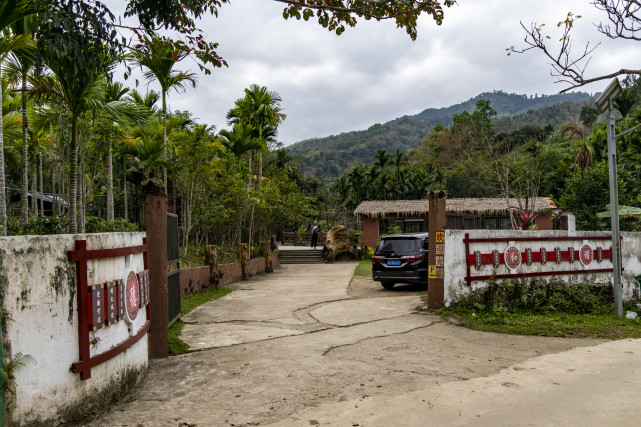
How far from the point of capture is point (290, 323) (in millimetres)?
8820

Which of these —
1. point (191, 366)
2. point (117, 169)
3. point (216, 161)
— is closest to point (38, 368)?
point (191, 366)

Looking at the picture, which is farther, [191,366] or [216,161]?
[216,161]

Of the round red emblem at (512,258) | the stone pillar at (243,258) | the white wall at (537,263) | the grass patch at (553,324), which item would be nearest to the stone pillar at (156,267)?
the grass patch at (553,324)

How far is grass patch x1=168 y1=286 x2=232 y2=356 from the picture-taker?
22.4ft

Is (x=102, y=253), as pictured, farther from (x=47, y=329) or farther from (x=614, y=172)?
(x=614, y=172)

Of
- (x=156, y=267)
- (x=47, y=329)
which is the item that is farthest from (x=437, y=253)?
(x=47, y=329)

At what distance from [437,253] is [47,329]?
7.47 m

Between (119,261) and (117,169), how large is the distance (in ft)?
67.8

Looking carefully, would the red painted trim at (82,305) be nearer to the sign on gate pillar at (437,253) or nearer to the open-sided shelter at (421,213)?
the sign on gate pillar at (437,253)

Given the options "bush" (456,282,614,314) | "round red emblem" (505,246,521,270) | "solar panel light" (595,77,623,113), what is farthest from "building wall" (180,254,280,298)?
Answer: "solar panel light" (595,77,623,113)

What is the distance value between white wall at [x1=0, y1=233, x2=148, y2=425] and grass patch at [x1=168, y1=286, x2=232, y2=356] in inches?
90.3

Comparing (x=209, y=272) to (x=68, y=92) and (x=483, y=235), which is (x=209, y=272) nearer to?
(x=68, y=92)

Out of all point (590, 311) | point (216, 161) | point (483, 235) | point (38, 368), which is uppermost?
point (216, 161)

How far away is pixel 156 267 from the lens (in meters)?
6.33
